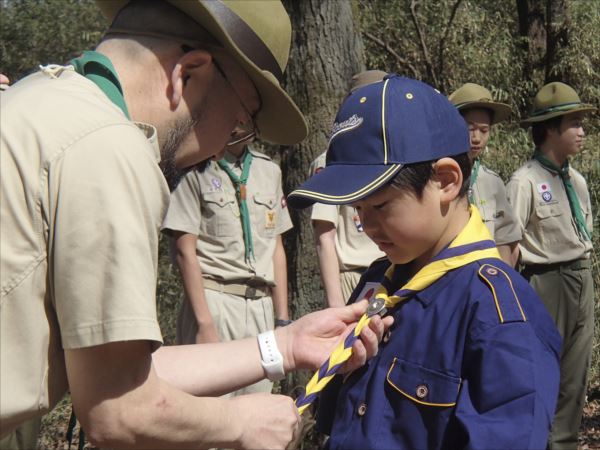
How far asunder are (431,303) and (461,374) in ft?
0.85

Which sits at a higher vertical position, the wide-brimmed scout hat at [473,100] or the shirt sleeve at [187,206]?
the wide-brimmed scout hat at [473,100]

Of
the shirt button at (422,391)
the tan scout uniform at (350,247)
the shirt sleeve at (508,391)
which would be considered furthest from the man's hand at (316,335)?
the tan scout uniform at (350,247)

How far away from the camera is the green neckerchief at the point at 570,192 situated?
6.77 metres

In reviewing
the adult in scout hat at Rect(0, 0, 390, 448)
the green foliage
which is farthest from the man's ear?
the green foliage

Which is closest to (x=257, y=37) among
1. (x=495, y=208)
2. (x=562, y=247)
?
(x=495, y=208)

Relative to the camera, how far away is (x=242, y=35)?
2.51m

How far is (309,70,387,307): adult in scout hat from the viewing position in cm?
561

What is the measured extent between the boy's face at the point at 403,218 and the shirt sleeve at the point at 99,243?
90 cm

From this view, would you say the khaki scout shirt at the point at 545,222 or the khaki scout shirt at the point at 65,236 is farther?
the khaki scout shirt at the point at 545,222

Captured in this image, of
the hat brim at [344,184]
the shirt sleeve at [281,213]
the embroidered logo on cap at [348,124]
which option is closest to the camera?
the hat brim at [344,184]

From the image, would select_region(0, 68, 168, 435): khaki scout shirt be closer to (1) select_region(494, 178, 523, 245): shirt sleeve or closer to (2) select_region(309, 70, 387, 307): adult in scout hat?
(2) select_region(309, 70, 387, 307): adult in scout hat

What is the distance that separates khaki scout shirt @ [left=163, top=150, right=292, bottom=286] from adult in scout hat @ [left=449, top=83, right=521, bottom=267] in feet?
4.97

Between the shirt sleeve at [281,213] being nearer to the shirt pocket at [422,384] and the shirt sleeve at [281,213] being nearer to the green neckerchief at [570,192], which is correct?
the green neckerchief at [570,192]

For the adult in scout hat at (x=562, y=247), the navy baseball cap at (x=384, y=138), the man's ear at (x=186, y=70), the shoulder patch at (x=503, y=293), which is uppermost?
the man's ear at (x=186, y=70)
